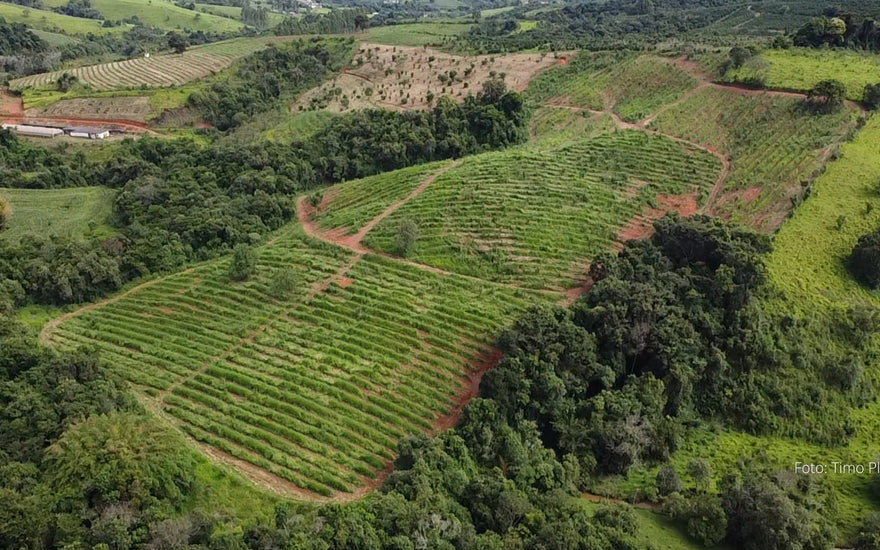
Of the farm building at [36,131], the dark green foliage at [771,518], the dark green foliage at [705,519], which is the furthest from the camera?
the farm building at [36,131]

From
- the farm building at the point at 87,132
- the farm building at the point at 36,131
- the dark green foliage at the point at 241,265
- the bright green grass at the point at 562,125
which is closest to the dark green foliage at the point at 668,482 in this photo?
the dark green foliage at the point at 241,265

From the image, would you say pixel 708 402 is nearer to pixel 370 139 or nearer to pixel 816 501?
pixel 816 501

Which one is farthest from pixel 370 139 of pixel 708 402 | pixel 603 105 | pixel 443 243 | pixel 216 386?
pixel 708 402

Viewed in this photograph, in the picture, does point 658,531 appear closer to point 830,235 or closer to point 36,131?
point 830,235

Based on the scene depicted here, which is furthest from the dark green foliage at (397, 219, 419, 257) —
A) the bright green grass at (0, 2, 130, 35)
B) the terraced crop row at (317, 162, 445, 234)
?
the bright green grass at (0, 2, 130, 35)

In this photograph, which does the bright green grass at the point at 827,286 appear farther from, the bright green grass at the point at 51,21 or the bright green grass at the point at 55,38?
the bright green grass at the point at 51,21

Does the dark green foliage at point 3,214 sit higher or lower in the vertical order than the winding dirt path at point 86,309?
higher
